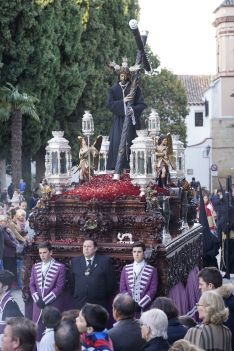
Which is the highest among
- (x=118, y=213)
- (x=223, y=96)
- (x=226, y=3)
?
(x=226, y=3)

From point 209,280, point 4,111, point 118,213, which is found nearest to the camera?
point 209,280

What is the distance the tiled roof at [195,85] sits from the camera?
71537 mm

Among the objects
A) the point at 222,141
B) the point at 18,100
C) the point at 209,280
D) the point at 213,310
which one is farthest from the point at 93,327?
the point at 222,141

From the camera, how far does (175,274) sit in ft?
41.0

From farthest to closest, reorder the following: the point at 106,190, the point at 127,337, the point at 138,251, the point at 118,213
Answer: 1. the point at 106,190
2. the point at 118,213
3. the point at 138,251
4. the point at 127,337

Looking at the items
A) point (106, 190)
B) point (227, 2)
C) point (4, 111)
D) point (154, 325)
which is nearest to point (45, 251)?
point (106, 190)

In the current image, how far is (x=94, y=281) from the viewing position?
427 inches

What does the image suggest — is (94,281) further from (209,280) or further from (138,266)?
(209,280)

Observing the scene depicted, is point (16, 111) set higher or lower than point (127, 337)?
higher

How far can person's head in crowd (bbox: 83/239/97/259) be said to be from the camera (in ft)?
35.7

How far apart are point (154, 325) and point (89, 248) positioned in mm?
4015

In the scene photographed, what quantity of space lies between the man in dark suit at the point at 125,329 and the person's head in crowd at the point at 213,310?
648 mm

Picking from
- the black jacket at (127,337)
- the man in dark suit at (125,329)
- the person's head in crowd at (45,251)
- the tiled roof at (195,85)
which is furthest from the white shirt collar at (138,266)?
the tiled roof at (195,85)

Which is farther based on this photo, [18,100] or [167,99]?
[167,99]
